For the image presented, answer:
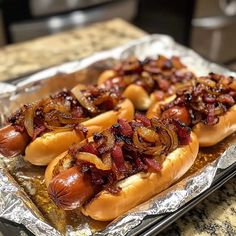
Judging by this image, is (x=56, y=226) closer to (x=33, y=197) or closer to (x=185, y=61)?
(x=33, y=197)

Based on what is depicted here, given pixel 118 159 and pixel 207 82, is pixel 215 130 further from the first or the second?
pixel 118 159

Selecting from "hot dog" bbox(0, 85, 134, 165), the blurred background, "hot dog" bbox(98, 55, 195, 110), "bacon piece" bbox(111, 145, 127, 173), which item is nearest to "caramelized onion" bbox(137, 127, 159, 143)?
"bacon piece" bbox(111, 145, 127, 173)

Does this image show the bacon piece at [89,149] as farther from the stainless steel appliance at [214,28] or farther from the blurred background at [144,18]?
the stainless steel appliance at [214,28]

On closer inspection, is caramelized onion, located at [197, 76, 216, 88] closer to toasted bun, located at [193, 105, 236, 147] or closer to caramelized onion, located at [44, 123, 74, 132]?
toasted bun, located at [193, 105, 236, 147]

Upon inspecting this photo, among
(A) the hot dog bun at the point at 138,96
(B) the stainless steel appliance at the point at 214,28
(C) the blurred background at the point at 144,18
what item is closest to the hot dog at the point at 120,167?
(A) the hot dog bun at the point at 138,96

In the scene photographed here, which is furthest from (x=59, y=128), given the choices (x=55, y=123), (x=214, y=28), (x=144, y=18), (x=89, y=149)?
(x=214, y=28)

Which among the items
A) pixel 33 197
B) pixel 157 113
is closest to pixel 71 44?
pixel 157 113
